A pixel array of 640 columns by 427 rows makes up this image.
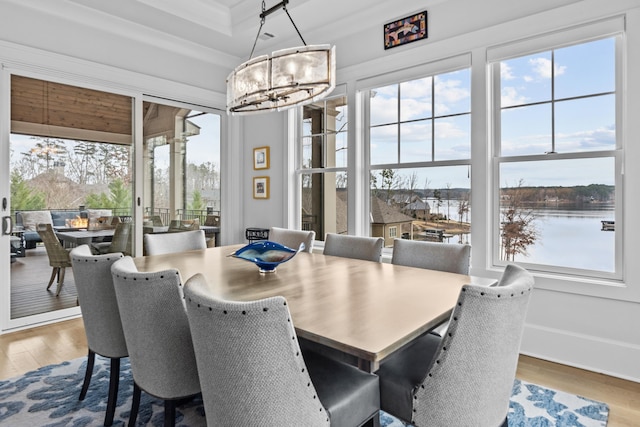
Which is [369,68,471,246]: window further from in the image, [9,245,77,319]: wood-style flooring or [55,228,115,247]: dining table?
[9,245,77,319]: wood-style flooring

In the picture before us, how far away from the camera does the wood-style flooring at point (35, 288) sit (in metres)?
3.31

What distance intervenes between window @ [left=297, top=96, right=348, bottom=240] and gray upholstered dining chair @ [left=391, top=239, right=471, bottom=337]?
1551 millimetres

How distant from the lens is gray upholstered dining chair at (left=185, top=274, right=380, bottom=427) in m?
0.97

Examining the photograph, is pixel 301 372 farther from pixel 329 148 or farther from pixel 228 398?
pixel 329 148

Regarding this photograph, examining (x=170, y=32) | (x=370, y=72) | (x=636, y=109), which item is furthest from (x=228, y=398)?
(x=170, y=32)

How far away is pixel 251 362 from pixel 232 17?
3.96 m

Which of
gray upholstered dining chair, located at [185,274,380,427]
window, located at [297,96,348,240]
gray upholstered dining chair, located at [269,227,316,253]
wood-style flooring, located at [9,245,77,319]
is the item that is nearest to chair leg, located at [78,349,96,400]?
gray upholstered dining chair, located at [185,274,380,427]

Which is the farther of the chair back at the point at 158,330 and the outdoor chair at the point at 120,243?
the outdoor chair at the point at 120,243

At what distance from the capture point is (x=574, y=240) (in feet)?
8.98

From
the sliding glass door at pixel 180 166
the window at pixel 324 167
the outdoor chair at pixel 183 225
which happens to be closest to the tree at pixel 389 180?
the window at pixel 324 167

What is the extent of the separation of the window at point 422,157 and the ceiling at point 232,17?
71cm

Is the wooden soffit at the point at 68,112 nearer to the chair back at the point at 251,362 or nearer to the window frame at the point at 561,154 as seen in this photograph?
the chair back at the point at 251,362

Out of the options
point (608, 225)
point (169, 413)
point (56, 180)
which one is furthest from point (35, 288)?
point (608, 225)

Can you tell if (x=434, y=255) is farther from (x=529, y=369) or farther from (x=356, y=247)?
(x=529, y=369)
